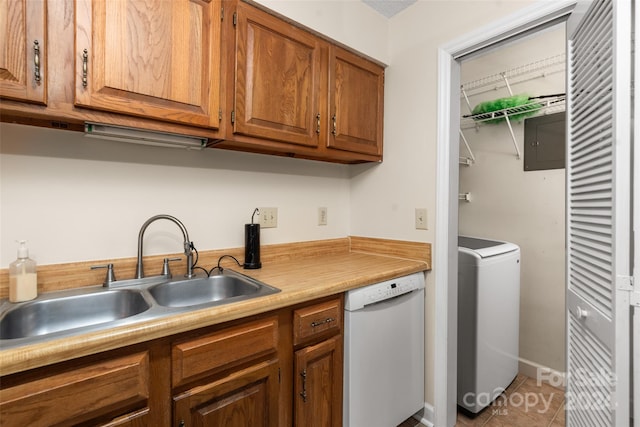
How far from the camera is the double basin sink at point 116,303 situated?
944mm

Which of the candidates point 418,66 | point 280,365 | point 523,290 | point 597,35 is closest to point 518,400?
A: point 523,290

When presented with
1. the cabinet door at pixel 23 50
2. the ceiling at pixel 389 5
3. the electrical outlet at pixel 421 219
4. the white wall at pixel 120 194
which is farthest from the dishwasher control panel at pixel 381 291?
the ceiling at pixel 389 5

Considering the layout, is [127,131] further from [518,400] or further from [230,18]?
[518,400]

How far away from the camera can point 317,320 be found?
4.14 ft

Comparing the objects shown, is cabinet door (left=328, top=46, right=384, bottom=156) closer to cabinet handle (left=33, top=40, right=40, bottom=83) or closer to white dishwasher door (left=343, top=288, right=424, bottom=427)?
white dishwasher door (left=343, top=288, right=424, bottom=427)

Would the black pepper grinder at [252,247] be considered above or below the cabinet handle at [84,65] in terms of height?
below

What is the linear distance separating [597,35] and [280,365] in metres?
1.63

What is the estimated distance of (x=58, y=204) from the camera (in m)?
1.20

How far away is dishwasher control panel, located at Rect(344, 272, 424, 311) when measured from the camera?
1.38 metres

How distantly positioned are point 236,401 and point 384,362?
0.76 meters

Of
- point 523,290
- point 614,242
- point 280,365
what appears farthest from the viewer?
point 523,290

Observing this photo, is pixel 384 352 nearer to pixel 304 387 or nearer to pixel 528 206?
pixel 304 387

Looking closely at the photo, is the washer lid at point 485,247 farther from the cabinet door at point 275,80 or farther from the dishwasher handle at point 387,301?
the cabinet door at point 275,80

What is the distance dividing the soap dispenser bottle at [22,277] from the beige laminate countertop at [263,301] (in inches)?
19.2
